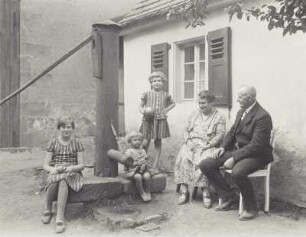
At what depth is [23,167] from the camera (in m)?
7.49

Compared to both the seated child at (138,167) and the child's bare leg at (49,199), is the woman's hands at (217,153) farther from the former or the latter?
the child's bare leg at (49,199)

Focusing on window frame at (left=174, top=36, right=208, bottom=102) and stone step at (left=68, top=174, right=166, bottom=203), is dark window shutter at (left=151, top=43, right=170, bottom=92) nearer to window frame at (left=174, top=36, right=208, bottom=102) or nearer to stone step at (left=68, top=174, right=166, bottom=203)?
window frame at (left=174, top=36, right=208, bottom=102)

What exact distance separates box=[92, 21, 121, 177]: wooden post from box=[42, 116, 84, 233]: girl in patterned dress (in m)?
0.44

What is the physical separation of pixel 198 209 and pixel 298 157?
131cm

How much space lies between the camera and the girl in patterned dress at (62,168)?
4.56 meters

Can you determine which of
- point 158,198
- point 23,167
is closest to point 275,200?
point 158,198

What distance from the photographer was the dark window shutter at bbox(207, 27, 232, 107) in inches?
234

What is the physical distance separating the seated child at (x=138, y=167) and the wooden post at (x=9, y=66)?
5.58m

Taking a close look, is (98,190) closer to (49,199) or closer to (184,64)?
(49,199)

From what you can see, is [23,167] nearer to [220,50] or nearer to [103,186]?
[103,186]

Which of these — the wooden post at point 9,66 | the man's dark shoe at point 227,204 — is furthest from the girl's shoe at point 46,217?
the wooden post at point 9,66

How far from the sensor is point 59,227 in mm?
4371

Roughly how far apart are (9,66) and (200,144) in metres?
6.01

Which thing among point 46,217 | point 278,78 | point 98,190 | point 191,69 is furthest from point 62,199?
point 191,69
